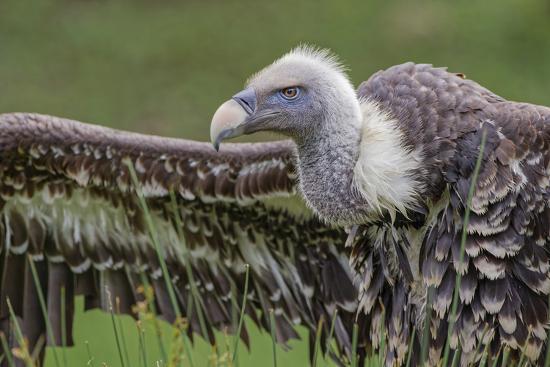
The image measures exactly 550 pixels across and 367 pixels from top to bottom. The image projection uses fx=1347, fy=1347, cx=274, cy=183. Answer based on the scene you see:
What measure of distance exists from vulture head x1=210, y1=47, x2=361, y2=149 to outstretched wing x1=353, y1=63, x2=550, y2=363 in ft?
0.74

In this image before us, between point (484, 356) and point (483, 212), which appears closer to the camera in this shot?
point (484, 356)

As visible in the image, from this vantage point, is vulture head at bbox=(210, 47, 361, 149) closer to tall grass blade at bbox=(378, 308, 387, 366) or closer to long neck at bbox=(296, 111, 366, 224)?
long neck at bbox=(296, 111, 366, 224)

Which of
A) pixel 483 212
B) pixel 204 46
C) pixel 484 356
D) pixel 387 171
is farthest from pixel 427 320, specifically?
pixel 204 46

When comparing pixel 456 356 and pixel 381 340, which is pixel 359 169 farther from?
pixel 456 356

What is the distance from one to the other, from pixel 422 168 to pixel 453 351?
81 cm

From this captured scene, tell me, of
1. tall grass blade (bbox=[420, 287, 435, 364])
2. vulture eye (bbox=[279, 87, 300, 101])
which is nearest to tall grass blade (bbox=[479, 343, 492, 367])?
tall grass blade (bbox=[420, 287, 435, 364])

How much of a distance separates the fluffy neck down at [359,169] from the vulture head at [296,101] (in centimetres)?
4

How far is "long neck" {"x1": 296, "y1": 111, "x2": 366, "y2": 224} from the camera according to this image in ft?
18.2

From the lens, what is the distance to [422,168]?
5480 mm

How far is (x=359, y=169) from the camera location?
5.50 meters

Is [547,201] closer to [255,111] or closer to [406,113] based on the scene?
[406,113]

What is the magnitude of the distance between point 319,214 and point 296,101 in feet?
1.59

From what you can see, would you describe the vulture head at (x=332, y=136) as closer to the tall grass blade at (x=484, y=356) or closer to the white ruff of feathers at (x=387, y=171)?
the white ruff of feathers at (x=387, y=171)

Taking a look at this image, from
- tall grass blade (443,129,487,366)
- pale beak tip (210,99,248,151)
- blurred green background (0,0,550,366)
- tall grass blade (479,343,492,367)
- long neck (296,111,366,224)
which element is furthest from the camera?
blurred green background (0,0,550,366)
